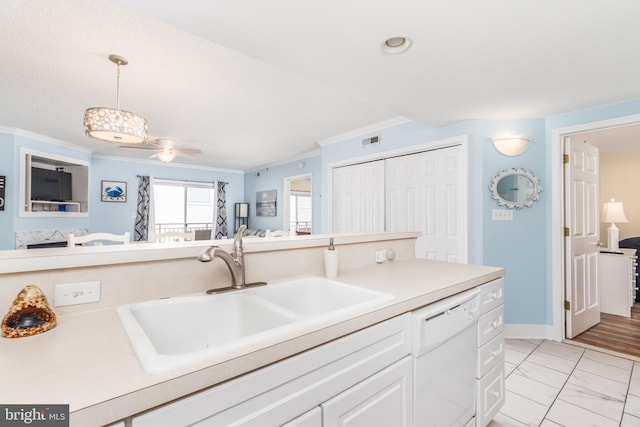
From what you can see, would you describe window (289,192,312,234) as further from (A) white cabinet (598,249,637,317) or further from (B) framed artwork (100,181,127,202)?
(A) white cabinet (598,249,637,317)

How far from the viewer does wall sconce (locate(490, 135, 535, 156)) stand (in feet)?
9.61

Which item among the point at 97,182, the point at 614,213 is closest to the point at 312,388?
the point at 614,213

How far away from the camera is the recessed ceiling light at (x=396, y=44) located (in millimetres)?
1702

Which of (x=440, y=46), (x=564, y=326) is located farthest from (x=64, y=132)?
(x=564, y=326)

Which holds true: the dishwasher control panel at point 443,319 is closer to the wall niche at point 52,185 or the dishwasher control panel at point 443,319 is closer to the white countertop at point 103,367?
the white countertop at point 103,367

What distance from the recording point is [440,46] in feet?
5.79

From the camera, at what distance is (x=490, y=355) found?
5.27 feet

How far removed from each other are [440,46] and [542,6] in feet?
1.61

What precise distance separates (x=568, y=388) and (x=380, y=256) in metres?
1.67

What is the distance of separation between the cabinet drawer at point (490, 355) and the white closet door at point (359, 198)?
2341mm

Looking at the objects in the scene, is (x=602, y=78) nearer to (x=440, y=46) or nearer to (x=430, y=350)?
(x=440, y=46)

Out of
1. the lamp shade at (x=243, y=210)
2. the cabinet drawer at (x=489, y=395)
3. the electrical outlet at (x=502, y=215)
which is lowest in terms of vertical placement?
the cabinet drawer at (x=489, y=395)

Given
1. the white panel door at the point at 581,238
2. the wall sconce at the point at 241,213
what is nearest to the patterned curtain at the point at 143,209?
the wall sconce at the point at 241,213

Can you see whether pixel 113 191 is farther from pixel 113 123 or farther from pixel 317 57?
pixel 317 57
